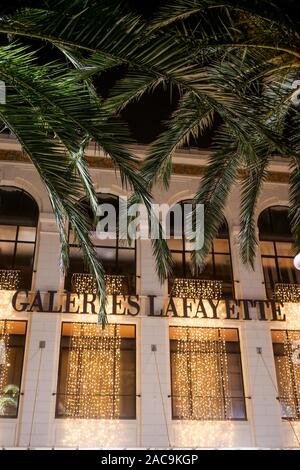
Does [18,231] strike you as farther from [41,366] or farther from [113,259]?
[41,366]

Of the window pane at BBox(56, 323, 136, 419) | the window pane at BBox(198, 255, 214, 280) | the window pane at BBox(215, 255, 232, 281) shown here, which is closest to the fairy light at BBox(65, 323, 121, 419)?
the window pane at BBox(56, 323, 136, 419)

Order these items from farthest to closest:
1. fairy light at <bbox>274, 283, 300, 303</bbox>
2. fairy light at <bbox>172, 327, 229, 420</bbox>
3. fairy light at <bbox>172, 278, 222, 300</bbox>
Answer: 1. fairy light at <bbox>274, 283, 300, 303</bbox>
2. fairy light at <bbox>172, 278, 222, 300</bbox>
3. fairy light at <bbox>172, 327, 229, 420</bbox>

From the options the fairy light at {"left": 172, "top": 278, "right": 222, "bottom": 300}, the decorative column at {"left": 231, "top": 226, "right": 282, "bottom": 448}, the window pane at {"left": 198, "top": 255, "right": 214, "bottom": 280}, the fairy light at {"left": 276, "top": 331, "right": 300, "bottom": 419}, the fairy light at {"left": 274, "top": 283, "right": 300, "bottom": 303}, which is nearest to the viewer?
the decorative column at {"left": 231, "top": 226, "right": 282, "bottom": 448}

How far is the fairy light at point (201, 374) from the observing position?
13.4m

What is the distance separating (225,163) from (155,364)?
22.5 ft

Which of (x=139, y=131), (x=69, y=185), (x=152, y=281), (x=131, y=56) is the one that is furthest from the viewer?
(x=139, y=131)

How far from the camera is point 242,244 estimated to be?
10125mm

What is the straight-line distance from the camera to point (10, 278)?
14375 millimetres

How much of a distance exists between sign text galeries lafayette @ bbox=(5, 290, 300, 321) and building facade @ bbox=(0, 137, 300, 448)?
0.03 m

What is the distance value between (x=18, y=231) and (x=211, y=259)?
5.96 metres

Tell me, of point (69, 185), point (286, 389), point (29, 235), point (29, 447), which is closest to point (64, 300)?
point (29, 235)

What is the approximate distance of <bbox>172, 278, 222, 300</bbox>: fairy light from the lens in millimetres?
14891

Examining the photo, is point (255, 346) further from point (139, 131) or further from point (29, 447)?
point (139, 131)

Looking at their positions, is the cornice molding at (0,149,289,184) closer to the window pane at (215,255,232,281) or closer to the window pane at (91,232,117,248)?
the window pane at (91,232,117,248)
